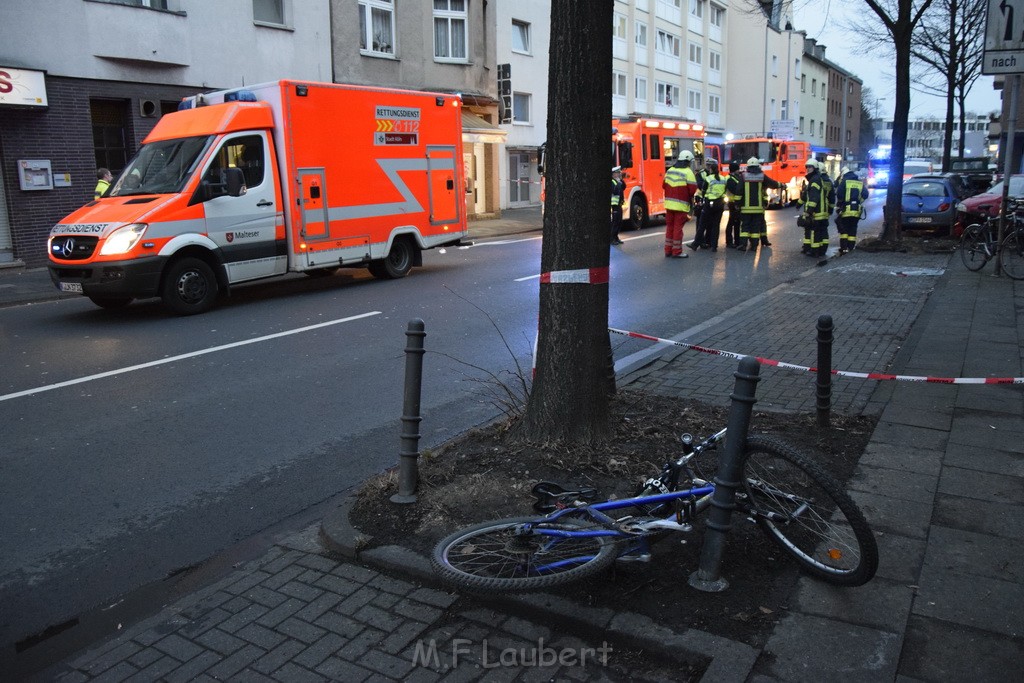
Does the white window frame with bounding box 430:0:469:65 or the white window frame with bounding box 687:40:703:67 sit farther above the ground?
the white window frame with bounding box 687:40:703:67

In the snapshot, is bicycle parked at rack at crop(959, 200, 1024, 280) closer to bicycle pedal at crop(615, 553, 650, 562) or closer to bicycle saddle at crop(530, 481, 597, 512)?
bicycle saddle at crop(530, 481, 597, 512)

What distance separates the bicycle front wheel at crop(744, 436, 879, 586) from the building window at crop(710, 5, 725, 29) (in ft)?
190

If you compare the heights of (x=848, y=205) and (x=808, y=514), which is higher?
(x=848, y=205)

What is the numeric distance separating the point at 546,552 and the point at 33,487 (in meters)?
3.51

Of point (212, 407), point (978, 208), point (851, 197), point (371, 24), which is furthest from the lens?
point (371, 24)

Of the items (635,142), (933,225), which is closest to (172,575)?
(933,225)

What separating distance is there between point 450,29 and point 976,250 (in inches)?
735

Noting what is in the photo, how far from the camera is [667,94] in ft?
163

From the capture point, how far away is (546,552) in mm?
3611

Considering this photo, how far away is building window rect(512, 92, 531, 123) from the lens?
1337 inches

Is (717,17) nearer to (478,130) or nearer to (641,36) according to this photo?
(641,36)

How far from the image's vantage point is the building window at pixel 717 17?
186 ft

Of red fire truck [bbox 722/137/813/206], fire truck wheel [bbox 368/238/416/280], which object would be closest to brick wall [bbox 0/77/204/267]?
fire truck wheel [bbox 368/238/416/280]

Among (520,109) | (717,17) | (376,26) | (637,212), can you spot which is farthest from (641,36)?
(637,212)
